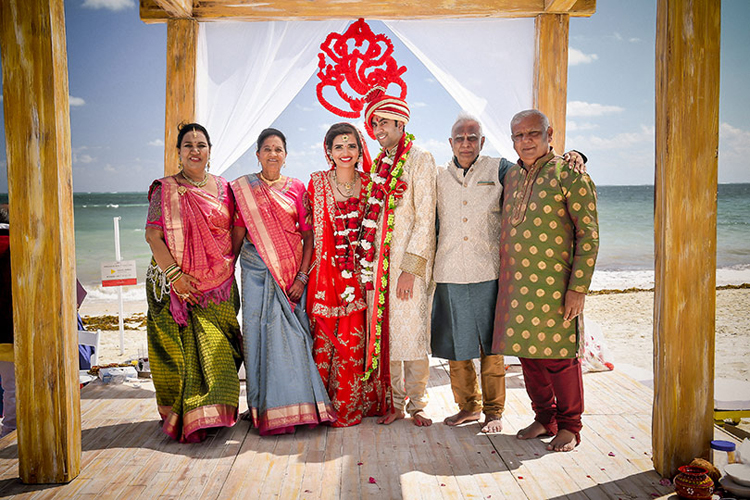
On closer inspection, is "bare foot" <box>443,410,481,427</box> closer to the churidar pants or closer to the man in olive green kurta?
the churidar pants

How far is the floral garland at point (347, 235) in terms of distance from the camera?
3.10 meters

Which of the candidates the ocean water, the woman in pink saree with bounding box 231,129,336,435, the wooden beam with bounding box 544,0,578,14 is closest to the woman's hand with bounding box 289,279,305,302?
the woman in pink saree with bounding box 231,129,336,435

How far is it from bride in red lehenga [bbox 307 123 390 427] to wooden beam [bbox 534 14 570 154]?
5.89 ft

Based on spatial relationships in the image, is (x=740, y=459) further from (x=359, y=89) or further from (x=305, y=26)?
(x=305, y=26)

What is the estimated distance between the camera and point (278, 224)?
3154 mm

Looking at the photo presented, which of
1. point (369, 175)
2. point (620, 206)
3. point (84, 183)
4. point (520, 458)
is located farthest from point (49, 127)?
point (620, 206)

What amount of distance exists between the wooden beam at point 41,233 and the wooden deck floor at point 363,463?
233 mm

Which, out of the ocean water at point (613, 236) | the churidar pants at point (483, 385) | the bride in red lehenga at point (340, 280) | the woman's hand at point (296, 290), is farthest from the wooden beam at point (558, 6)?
the ocean water at point (613, 236)

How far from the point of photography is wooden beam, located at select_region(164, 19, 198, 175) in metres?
4.11

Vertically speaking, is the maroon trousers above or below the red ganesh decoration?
below

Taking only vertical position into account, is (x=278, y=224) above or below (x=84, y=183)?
below

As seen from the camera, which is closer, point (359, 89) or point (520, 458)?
point (520, 458)

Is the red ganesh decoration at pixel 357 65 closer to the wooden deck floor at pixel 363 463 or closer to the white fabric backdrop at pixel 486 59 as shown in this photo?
the white fabric backdrop at pixel 486 59

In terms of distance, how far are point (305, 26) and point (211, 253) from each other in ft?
7.04
